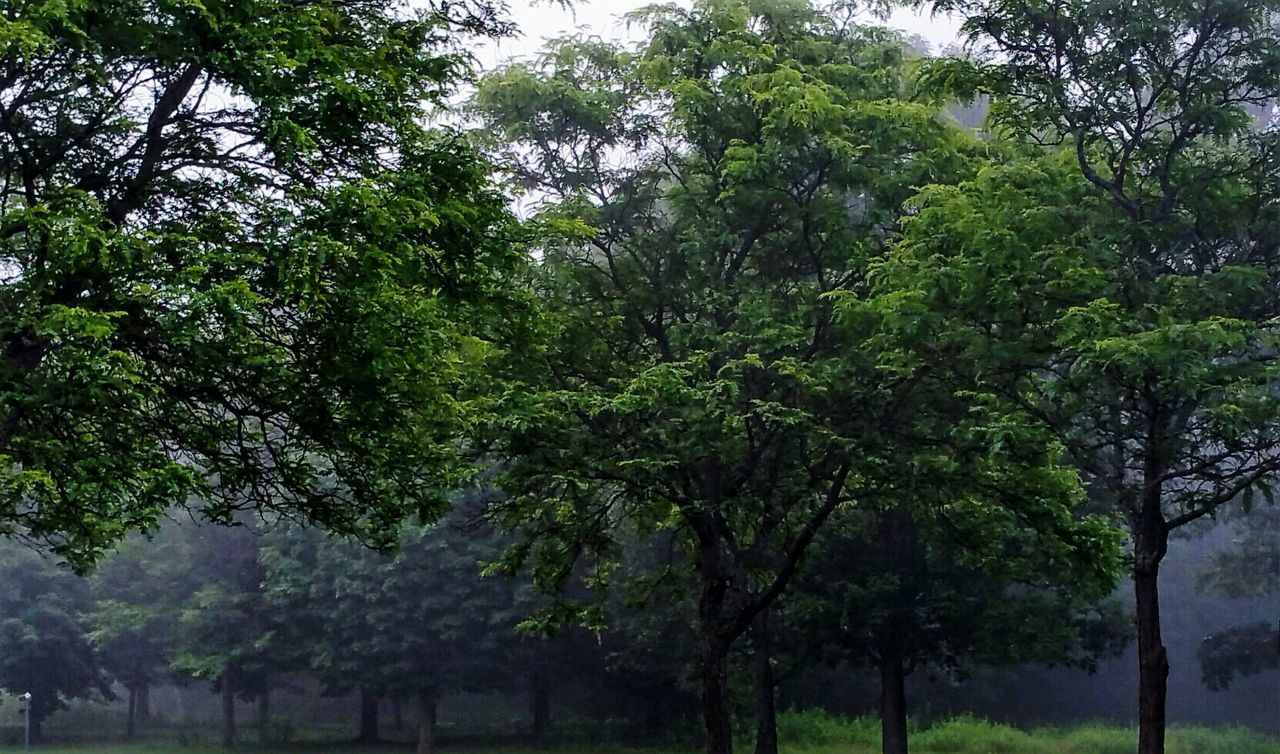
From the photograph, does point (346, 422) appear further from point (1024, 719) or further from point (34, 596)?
point (34, 596)

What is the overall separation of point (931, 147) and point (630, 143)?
3416 mm

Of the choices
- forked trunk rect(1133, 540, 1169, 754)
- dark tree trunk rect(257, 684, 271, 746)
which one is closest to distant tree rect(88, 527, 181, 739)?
dark tree trunk rect(257, 684, 271, 746)

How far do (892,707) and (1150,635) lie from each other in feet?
31.9

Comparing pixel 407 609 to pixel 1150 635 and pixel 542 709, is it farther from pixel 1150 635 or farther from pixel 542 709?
pixel 1150 635

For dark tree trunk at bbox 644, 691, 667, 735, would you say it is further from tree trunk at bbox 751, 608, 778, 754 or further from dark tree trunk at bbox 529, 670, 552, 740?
tree trunk at bbox 751, 608, 778, 754

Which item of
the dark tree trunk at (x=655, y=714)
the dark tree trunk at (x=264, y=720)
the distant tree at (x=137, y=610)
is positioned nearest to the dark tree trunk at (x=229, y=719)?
the dark tree trunk at (x=264, y=720)

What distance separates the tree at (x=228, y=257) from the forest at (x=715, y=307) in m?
0.03

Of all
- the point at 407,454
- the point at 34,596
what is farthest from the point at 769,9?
the point at 34,596

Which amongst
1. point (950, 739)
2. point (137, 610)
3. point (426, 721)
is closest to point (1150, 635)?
point (950, 739)

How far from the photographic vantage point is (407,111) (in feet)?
25.1

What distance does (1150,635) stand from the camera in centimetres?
968

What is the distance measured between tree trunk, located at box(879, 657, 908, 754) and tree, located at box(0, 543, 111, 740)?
835 inches

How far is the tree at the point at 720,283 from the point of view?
11.7m

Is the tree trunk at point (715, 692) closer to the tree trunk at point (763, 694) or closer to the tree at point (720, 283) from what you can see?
the tree at point (720, 283)
